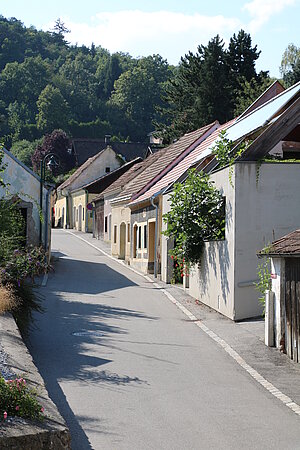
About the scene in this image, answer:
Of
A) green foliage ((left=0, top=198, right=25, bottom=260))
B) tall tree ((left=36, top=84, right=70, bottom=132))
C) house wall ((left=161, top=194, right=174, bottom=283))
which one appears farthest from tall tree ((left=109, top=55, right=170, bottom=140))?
green foliage ((left=0, top=198, right=25, bottom=260))

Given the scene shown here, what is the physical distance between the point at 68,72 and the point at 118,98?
72.8 feet

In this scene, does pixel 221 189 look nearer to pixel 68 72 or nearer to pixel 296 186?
pixel 296 186

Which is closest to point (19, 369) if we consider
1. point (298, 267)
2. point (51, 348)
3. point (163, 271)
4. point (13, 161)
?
point (51, 348)

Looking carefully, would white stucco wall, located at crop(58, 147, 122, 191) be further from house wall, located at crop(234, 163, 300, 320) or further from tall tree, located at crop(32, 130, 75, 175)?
house wall, located at crop(234, 163, 300, 320)

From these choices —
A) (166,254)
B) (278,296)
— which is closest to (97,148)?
(166,254)

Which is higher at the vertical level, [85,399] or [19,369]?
[19,369]

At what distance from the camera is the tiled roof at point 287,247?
11.9 metres

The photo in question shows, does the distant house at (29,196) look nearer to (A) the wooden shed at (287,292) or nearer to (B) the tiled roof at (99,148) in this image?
(A) the wooden shed at (287,292)

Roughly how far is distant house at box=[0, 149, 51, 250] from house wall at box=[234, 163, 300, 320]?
1349cm

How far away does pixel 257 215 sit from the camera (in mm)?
16719

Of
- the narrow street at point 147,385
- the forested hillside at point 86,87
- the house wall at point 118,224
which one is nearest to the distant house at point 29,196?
the house wall at point 118,224

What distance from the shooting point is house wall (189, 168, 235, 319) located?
16.9m

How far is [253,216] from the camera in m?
16.7

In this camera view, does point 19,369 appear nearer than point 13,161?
Yes
